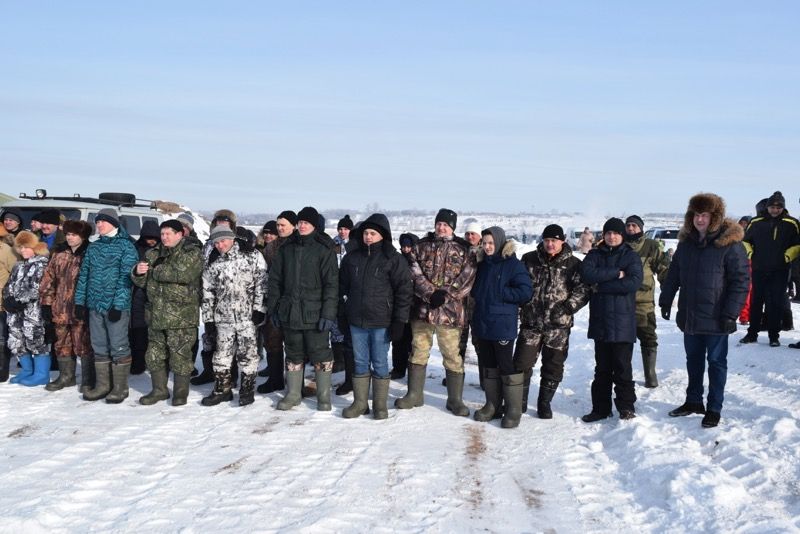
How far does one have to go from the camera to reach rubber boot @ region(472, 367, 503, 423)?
633 centimetres

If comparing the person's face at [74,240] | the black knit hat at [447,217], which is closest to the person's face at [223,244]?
the person's face at [74,240]

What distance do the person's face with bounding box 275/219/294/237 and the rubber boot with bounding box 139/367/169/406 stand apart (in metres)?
1.87

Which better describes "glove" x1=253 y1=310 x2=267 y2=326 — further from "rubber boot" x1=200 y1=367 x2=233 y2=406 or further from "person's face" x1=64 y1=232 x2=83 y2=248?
"person's face" x1=64 y1=232 x2=83 y2=248

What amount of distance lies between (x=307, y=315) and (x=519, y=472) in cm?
252

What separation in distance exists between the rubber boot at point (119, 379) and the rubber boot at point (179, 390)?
0.57 m

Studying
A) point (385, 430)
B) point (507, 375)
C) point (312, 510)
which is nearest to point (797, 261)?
point (507, 375)

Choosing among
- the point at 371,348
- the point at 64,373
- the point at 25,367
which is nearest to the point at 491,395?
the point at 371,348

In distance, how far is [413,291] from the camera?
21.2 feet

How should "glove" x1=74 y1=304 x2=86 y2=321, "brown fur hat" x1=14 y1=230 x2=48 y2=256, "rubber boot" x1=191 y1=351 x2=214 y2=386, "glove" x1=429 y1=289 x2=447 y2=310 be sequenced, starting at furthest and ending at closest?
"rubber boot" x1=191 y1=351 x2=214 y2=386 < "brown fur hat" x1=14 y1=230 x2=48 y2=256 < "glove" x1=74 y1=304 x2=86 y2=321 < "glove" x1=429 y1=289 x2=447 y2=310

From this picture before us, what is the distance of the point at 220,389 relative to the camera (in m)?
6.82

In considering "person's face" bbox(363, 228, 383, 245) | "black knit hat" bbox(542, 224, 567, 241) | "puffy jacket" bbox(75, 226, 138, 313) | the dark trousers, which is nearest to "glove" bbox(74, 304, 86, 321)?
"puffy jacket" bbox(75, 226, 138, 313)

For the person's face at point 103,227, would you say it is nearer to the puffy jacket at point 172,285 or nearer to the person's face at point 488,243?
the puffy jacket at point 172,285

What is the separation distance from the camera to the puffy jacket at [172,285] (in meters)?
6.57

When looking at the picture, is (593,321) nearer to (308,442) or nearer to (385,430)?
(385,430)
